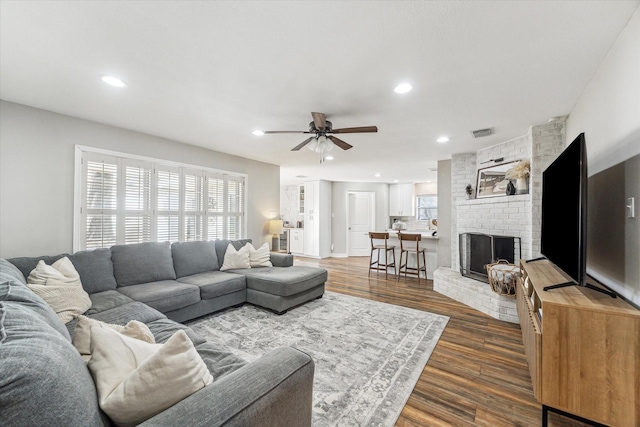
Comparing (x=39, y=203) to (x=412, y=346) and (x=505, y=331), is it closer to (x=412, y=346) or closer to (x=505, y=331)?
(x=412, y=346)

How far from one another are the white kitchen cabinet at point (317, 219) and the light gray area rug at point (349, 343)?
13.7ft

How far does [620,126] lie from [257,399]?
2.66m

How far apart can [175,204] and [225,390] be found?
150 inches

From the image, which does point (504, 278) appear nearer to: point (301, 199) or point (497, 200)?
point (497, 200)

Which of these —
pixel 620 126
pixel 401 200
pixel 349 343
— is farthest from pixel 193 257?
pixel 401 200

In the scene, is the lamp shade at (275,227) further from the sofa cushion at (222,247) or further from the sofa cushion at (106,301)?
the sofa cushion at (106,301)

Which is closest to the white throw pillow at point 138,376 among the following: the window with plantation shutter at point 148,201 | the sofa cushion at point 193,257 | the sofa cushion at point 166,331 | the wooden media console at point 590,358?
the sofa cushion at point 166,331

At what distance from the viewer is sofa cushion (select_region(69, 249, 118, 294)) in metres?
2.72

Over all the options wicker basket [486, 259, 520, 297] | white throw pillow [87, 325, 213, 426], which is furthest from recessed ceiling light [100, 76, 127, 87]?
wicker basket [486, 259, 520, 297]

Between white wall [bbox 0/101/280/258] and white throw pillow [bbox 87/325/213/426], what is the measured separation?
298 cm

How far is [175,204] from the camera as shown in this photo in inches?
162

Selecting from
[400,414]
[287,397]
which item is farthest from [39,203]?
[400,414]

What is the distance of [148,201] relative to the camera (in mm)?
3803

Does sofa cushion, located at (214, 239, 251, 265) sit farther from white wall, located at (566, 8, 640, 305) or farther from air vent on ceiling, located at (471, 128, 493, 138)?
white wall, located at (566, 8, 640, 305)
